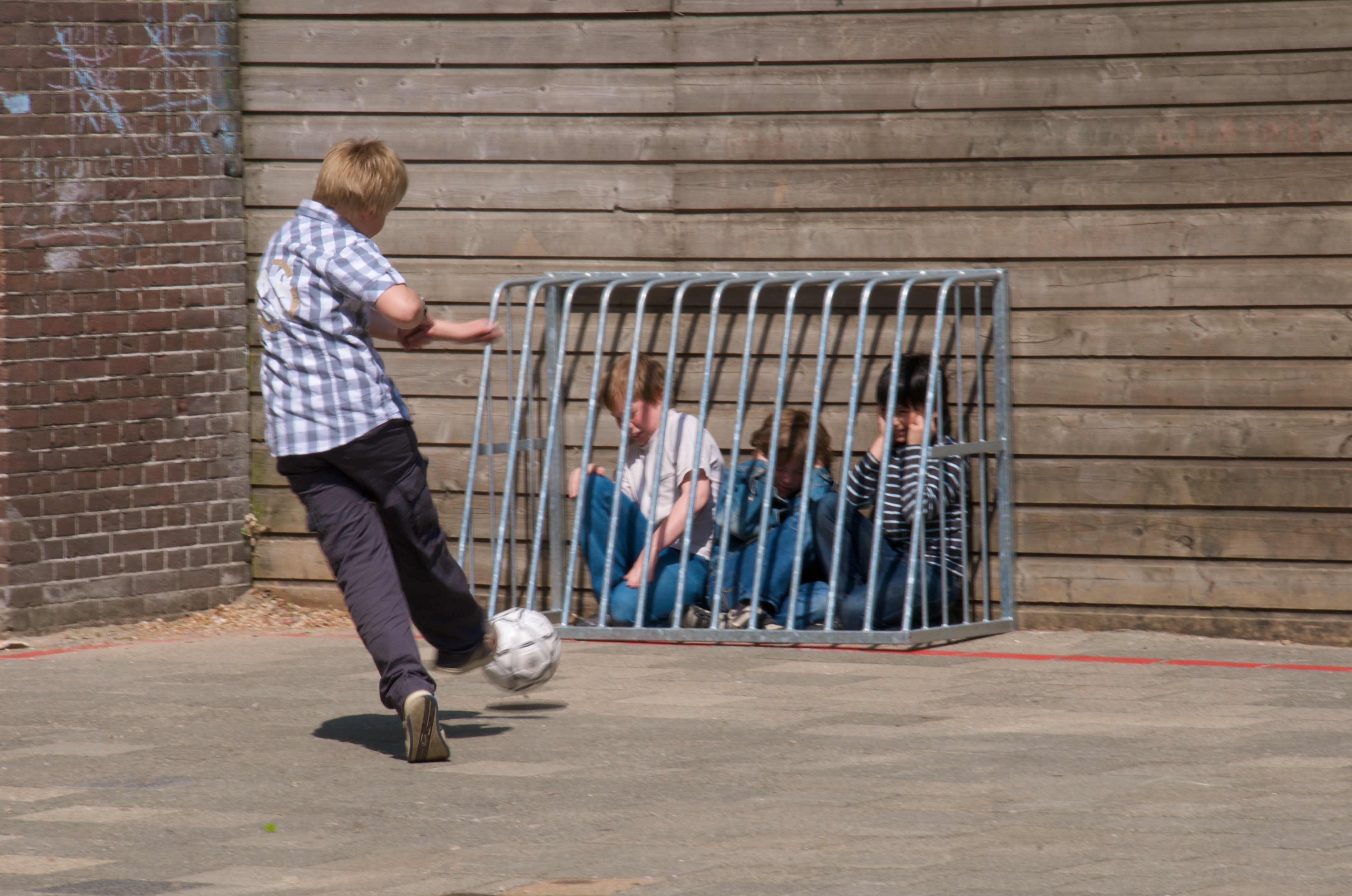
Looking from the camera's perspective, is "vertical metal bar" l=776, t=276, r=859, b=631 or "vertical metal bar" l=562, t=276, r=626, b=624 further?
"vertical metal bar" l=562, t=276, r=626, b=624

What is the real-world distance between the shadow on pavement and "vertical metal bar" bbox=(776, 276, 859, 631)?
5.67 ft

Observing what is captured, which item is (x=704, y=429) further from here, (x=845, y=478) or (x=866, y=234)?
(x=866, y=234)

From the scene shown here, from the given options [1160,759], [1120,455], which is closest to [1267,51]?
[1120,455]

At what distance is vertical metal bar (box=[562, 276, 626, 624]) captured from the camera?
25.6 feet

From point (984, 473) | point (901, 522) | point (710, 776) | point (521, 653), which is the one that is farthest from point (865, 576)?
point (710, 776)

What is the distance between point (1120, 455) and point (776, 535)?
1.44 m

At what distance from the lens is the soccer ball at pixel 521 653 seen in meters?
5.77

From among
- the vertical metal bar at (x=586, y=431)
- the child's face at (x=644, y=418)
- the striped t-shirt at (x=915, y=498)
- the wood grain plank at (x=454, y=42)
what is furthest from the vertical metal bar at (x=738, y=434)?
the wood grain plank at (x=454, y=42)

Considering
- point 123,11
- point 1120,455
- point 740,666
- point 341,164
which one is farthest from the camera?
point 123,11

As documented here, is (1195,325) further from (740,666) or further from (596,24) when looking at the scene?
(596,24)

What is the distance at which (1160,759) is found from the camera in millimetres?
5090

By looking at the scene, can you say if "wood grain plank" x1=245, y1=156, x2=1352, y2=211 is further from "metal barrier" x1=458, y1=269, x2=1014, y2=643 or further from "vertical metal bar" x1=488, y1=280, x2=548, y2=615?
"vertical metal bar" x1=488, y1=280, x2=548, y2=615

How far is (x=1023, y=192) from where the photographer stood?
7.47 meters

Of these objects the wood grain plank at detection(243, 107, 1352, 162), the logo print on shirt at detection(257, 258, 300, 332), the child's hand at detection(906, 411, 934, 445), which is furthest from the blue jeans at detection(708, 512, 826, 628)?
the logo print on shirt at detection(257, 258, 300, 332)
